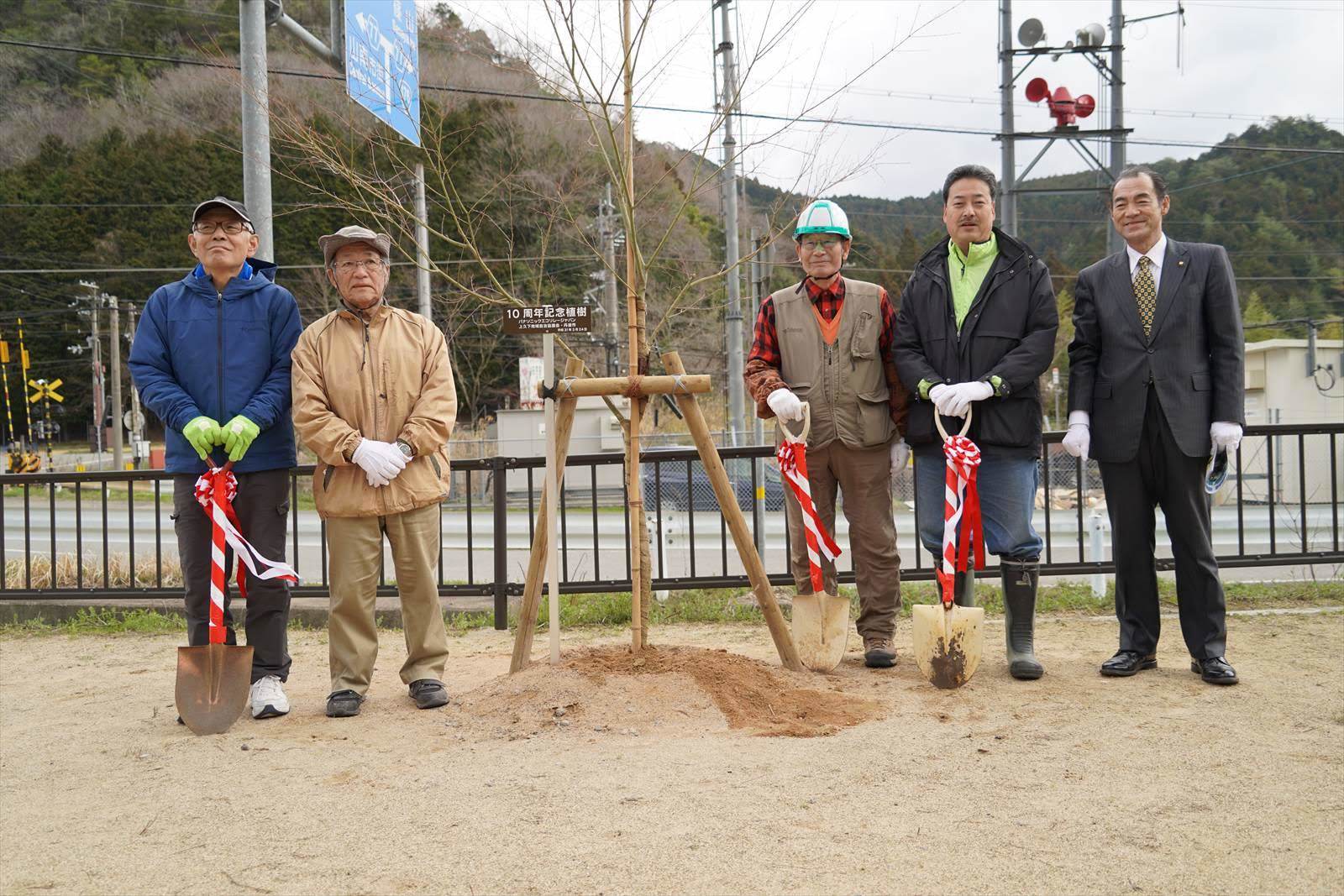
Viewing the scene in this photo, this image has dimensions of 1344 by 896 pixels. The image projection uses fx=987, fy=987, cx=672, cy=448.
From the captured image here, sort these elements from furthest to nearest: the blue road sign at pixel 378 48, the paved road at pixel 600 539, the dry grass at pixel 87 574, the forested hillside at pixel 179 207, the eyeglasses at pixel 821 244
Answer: the forested hillside at pixel 179 207, the paved road at pixel 600 539, the dry grass at pixel 87 574, the blue road sign at pixel 378 48, the eyeglasses at pixel 821 244

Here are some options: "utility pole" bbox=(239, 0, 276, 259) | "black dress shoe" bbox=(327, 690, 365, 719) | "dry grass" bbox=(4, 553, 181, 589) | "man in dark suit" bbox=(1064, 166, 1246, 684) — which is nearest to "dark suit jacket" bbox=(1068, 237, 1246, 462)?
"man in dark suit" bbox=(1064, 166, 1246, 684)

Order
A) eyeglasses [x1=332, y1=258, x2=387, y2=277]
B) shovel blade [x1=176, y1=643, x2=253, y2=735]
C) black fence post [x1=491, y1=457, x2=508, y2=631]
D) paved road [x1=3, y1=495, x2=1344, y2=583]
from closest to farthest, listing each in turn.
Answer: shovel blade [x1=176, y1=643, x2=253, y2=735] < eyeglasses [x1=332, y1=258, x2=387, y2=277] < black fence post [x1=491, y1=457, x2=508, y2=631] < paved road [x1=3, y1=495, x2=1344, y2=583]

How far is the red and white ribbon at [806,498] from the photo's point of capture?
428 centimetres

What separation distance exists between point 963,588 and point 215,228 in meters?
3.59

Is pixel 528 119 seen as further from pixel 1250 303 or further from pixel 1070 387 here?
pixel 1250 303

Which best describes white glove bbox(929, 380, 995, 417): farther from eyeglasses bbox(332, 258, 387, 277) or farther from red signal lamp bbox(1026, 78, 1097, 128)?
red signal lamp bbox(1026, 78, 1097, 128)

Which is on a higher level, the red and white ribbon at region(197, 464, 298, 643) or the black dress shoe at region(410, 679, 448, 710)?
the red and white ribbon at region(197, 464, 298, 643)

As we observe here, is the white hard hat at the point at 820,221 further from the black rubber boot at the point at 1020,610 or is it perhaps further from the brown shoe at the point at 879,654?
the brown shoe at the point at 879,654

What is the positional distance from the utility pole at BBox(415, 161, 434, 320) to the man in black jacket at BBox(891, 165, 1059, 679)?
7.19ft

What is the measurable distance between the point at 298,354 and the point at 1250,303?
145 feet

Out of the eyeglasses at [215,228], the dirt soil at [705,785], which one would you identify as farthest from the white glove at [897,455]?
the eyeglasses at [215,228]

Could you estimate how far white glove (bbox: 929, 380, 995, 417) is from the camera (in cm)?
408

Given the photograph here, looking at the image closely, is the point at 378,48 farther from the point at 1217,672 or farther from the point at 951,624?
the point at 1217,672

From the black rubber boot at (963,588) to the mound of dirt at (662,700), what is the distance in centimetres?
77
